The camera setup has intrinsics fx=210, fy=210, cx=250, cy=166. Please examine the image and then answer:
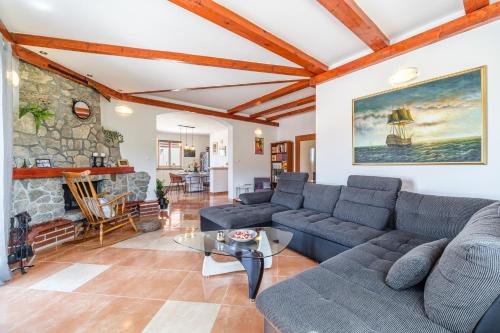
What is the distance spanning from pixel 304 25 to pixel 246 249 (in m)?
2.42

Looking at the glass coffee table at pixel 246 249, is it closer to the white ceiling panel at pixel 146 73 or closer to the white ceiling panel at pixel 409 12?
the white ceiling panel at pixel 409 12

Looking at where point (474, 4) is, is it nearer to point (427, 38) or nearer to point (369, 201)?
point (427, 38)

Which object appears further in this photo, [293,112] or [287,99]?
[293,112]

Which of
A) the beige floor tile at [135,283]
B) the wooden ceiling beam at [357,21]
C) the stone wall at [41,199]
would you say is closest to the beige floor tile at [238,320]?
the beige floor tile at [135,283]

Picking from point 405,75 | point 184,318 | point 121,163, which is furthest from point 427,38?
point 121,163

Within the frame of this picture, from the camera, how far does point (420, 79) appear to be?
246 centimetres

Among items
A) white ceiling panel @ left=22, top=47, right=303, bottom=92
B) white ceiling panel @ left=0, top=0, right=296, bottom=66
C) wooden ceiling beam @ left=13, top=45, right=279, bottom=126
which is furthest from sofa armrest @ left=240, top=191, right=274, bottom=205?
wooden ceiling beam @ left=13, top=45, right=279, bottom=126

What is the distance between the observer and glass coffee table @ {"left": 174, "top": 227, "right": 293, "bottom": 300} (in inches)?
67.6

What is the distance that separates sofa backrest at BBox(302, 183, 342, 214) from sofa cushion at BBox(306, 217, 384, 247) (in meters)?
0.36

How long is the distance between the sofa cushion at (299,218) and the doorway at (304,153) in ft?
12.3

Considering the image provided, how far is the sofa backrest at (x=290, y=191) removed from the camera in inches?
127

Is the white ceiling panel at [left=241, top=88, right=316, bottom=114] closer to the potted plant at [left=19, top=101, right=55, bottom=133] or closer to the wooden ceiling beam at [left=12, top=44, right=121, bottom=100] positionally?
the wooden ceiling beam at [left=12, top=44, right=121, bottom=100]

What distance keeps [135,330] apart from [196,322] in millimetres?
399

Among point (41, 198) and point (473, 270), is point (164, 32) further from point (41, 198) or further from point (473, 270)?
point (473, 270)
